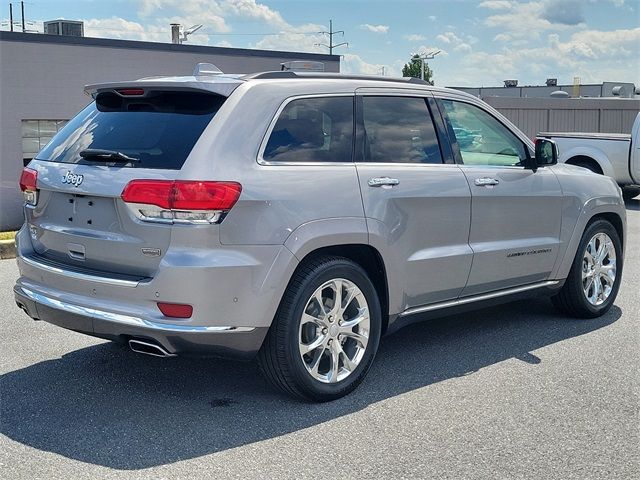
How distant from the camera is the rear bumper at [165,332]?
4.27 meters

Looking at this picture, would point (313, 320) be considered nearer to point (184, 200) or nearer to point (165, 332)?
point (165, 332)

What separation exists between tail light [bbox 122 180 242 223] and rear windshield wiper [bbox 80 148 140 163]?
0.26 m

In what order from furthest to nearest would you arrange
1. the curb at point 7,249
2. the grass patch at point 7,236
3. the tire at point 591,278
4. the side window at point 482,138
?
the grass patch at point 7,236, the curb at point 7,249, the tire at point 591,278, the side window at point 482,138

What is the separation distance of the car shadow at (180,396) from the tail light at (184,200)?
1130 mm

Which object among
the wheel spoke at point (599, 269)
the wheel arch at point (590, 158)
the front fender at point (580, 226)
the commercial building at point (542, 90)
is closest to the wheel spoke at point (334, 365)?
the front fender at point (580, 226)

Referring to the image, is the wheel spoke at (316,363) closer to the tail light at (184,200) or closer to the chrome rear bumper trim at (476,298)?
the chrome rear bumper trim at (476,298)

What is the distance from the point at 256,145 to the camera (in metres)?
4.53

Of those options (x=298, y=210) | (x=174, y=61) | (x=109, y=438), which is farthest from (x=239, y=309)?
(x=174, y=61)

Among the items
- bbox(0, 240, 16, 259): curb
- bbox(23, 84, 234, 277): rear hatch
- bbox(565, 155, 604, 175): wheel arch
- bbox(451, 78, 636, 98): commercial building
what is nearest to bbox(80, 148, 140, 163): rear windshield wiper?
bbox(23, 84, 234, 277): rear hatch

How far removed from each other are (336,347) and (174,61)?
16551mm

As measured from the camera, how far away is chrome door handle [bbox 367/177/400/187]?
498cm

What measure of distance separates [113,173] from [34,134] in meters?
14.4

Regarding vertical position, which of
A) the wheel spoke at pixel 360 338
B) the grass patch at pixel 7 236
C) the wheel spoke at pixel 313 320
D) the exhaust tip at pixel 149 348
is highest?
the wheel spoke at pixel 313 320

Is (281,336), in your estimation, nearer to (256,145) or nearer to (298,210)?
(298,210)
